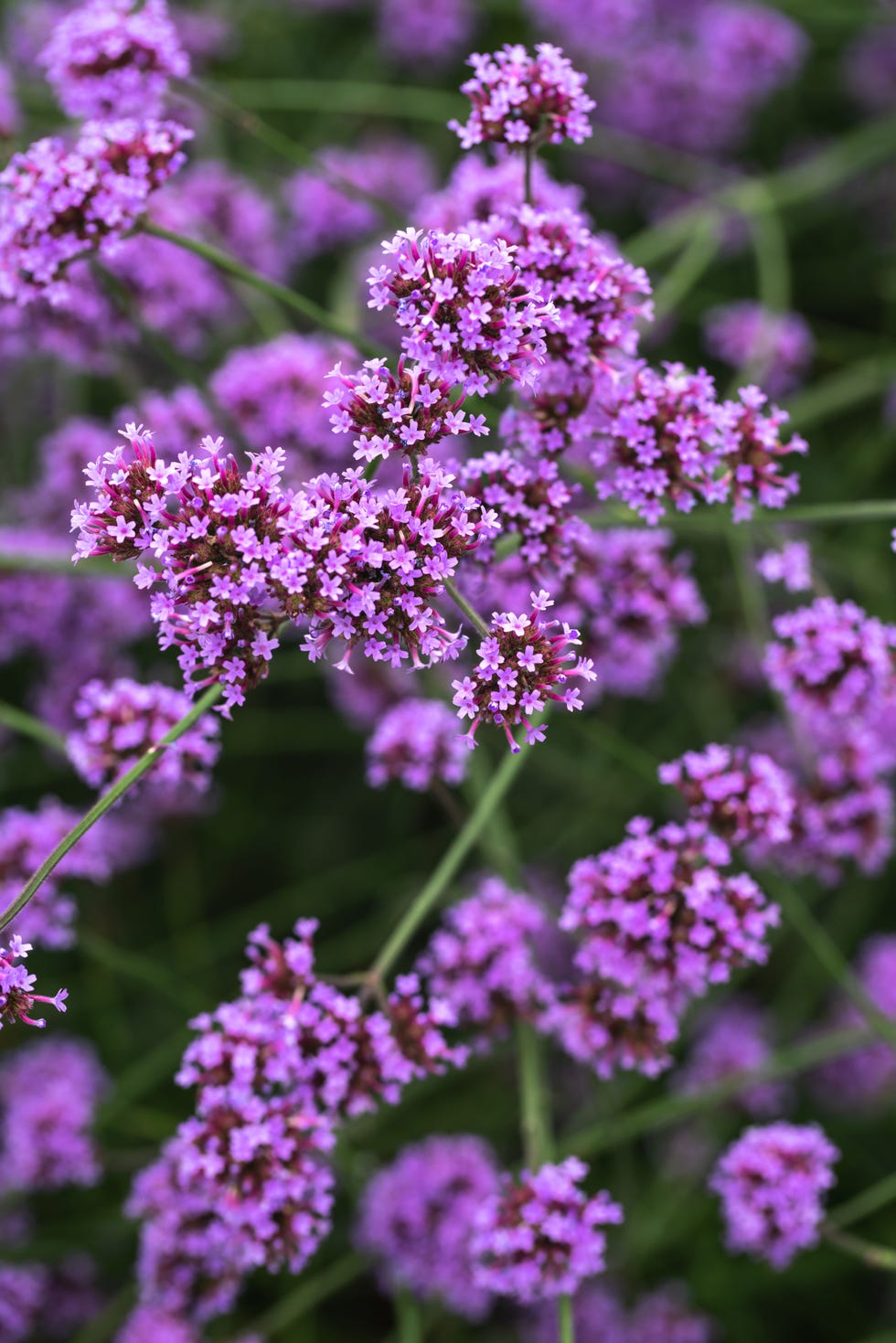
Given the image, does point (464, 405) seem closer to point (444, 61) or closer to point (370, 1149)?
point (370, 1149)

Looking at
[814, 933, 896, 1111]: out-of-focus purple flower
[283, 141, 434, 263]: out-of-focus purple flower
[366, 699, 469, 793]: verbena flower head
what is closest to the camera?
[366, 699, 469, 793]: verbena flower head

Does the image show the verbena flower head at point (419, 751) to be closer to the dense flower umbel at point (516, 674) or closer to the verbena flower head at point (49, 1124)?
the dense flower umbel at point (516, 674)

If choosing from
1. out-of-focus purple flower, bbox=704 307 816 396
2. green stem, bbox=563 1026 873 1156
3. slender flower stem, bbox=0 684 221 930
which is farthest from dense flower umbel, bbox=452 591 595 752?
out-of-focus purple flower, bbox=704 307 816 396

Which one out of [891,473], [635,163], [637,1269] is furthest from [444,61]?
[637,1269]

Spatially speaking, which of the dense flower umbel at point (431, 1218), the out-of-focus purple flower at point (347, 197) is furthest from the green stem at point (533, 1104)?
the out-of-focus purple flower at point (347, 197)

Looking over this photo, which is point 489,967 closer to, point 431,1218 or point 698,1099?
point 698,1099

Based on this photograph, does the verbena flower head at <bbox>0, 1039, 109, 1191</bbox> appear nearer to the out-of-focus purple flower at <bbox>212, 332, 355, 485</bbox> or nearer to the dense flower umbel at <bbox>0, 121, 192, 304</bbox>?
the out-of-focus purple flower at <bbox>212, 332, 355, 485</bbox>
